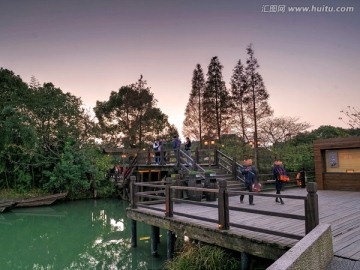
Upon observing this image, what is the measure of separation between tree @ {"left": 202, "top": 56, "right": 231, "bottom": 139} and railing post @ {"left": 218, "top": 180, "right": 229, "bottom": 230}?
2353 centimetres

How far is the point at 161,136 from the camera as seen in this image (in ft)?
123

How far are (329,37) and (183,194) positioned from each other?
12369 millimetres

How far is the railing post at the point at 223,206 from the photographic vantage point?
585 cm

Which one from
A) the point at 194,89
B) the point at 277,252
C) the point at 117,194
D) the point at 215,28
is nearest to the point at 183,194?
the point at 277,252

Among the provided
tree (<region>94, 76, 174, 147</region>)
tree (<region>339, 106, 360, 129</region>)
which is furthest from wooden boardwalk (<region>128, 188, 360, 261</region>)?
tree (<region>94, 76, 174, 147</region>)

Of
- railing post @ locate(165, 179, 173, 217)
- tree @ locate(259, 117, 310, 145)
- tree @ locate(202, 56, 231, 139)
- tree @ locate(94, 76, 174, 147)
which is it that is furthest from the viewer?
tree @ locate(94, 76, 174, 147)

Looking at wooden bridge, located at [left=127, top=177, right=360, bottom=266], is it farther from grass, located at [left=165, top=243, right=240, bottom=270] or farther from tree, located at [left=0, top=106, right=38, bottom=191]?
tree, located at [left=0, top=106, right=38, bottom=191]

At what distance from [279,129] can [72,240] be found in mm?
22812

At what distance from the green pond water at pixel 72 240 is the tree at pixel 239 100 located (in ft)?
46.9

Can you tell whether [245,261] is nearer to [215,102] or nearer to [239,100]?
[239,100]

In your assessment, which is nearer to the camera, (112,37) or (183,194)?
(183,194)

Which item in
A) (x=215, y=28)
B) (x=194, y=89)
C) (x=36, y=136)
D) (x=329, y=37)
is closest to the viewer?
(x=329, y=37)

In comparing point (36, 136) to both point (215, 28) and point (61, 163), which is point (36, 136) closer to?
point (61, 163)

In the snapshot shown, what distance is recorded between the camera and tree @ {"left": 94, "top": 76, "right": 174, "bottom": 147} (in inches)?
1384
